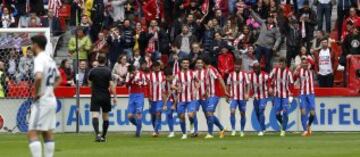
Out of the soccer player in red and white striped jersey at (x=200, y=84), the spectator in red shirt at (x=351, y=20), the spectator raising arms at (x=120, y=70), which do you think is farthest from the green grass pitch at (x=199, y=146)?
the spectator in red shirt at (x=351, y=20)

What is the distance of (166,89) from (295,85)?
3761 mm

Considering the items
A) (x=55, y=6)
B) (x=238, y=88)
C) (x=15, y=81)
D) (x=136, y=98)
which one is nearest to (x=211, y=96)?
(x=238, y=88)

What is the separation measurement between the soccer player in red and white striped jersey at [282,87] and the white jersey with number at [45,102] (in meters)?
13.4

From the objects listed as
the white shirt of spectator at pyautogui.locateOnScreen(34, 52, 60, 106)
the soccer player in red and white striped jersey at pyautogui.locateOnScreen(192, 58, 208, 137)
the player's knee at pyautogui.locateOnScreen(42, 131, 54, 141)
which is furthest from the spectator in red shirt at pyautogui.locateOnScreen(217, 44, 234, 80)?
the player's knee at pyautogui.locateOnScreen(42, 131, 54, 141)

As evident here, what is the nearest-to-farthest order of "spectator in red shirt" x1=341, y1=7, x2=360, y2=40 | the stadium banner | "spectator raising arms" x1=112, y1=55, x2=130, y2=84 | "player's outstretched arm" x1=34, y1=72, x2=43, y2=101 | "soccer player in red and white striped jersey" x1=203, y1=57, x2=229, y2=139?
"player's outstretched arm" x1=34, y1=72, x2=43, y2=101, "soccer player in red and white striped jersey" x1=203, y1=57, x2=229, y2=139, the stadium banner, "spectator raising arms" x1=112, y1=55, x2=130, y2=84, "spectator in red shirt" x1=341, y1=7, x2=360, y2=40

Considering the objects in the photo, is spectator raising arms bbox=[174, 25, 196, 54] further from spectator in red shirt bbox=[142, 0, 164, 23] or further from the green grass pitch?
the green grass pitch

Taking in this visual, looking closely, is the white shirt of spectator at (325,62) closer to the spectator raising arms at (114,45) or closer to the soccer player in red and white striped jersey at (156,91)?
the soccer player in red and white striped jersey at (156,91)

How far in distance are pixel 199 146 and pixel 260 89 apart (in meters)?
6.00

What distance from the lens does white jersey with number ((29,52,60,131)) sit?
17.7 meters

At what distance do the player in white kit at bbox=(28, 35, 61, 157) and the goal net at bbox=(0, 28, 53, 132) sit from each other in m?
14.3

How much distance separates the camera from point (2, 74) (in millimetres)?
32406

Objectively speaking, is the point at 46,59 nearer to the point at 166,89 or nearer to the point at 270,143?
the point at 270,143

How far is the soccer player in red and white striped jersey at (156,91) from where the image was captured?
30.4 meters

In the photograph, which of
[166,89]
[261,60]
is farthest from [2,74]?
[261,60]
